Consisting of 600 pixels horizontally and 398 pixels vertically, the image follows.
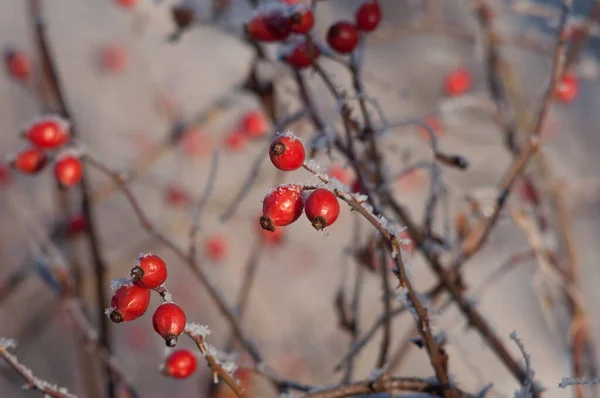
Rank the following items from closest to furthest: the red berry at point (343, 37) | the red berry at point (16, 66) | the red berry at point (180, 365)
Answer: the red berry at point (180, 365)
the red berry at point (343, 37)
the red berry at point (16, 66)

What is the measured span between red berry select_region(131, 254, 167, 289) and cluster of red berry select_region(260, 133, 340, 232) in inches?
3.7

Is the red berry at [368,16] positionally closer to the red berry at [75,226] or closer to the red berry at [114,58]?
the red berry at [75,226]

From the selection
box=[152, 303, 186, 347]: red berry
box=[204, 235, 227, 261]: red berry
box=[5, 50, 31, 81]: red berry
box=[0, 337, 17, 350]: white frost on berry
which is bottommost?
box=[0, 337, 17, 350]: white frost on berry

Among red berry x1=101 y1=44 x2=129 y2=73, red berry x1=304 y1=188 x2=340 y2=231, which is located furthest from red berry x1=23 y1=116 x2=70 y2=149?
red berry x1=101 y1=44 x2=129 y2=73

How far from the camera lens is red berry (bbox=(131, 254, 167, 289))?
47 centimetres

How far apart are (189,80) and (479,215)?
10.7 ft

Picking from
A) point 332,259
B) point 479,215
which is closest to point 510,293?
point 332,259

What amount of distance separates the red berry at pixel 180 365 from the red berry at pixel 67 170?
Answer: 1.31ft

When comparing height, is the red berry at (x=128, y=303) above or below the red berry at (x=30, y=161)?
below

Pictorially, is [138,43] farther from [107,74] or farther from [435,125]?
[435,125]

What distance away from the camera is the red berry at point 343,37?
0.75m

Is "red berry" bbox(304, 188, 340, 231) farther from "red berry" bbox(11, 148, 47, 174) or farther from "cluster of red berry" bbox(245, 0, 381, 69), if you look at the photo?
"red berry" bbox(11, 148, 47, 174)

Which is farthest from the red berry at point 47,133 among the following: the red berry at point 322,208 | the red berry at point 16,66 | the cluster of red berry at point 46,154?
the red berry at point 16,66

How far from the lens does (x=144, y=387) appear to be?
331 centimetres
